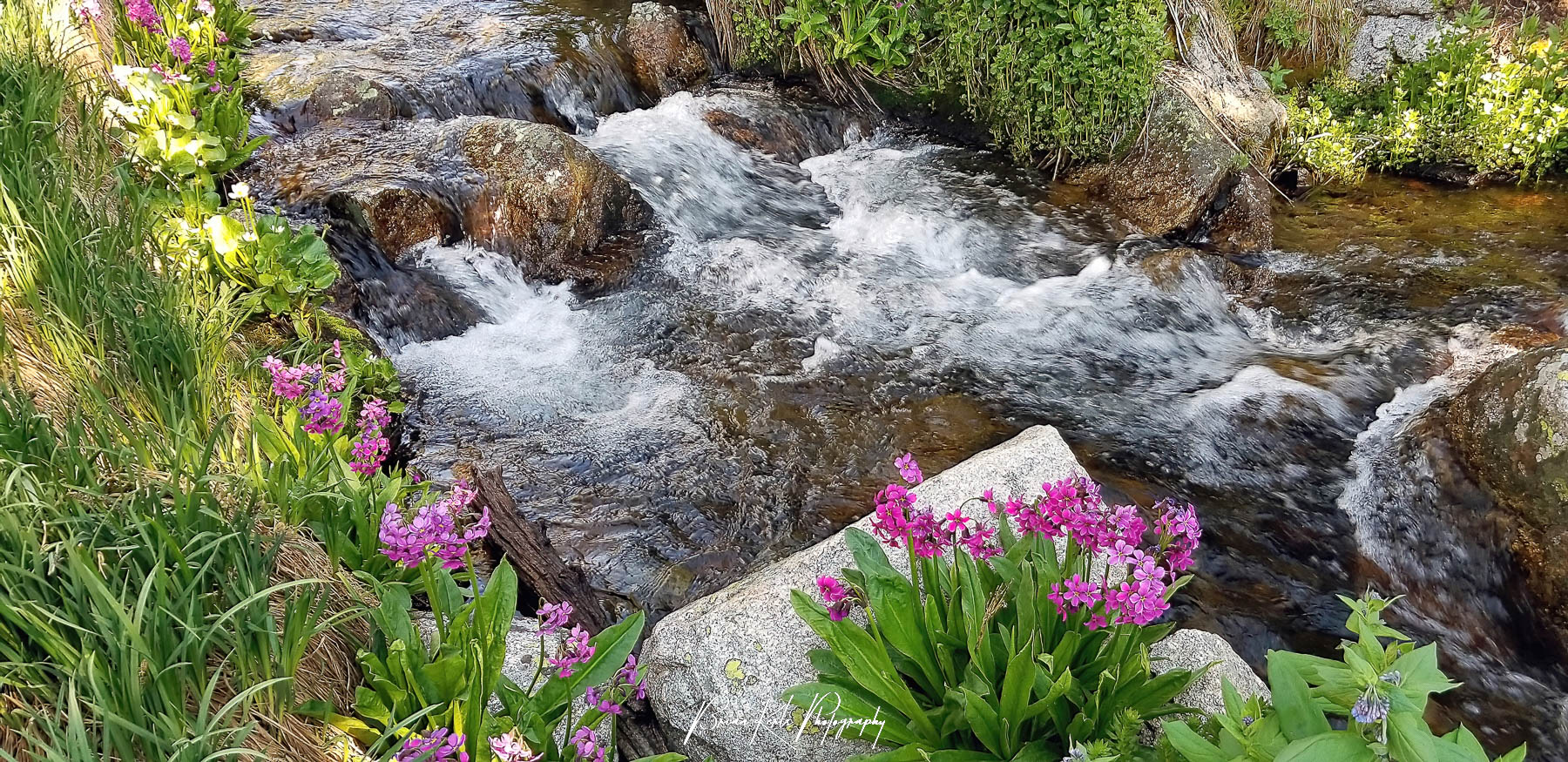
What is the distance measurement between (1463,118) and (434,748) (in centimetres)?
835

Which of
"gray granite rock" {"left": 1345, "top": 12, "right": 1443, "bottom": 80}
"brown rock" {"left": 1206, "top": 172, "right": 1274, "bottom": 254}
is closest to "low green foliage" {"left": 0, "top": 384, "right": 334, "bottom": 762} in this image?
"brown rock" {"left": 1206, "top": 172, "right": 1274, "bottom": 254}

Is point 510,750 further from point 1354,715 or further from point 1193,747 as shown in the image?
point 1354,715

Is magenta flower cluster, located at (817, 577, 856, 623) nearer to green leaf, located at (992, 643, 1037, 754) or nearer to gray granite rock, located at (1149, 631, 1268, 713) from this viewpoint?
green leaf, located at (992, 643, 1037, 754)

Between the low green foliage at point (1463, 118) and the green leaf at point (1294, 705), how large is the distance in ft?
21.6

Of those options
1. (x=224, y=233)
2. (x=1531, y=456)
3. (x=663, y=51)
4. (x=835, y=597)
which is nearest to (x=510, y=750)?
(x=835, y=597)

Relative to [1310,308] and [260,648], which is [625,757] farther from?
[1310,308]

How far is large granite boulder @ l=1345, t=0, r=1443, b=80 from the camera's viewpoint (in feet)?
26.3

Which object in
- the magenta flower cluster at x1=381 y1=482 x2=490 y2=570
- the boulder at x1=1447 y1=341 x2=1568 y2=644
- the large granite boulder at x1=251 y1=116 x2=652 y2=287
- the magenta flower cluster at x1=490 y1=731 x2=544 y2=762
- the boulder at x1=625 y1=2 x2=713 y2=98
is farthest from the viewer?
the boulder at x1=625 y1=2 x2=713 y2=98

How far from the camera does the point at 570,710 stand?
7.13 ft

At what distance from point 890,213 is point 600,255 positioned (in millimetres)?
2159

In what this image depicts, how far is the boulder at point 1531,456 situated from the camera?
12.3 feet

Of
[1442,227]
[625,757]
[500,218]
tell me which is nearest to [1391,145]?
[1442,227]

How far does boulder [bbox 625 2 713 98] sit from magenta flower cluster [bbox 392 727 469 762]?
22.7ft

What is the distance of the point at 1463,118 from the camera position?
7121mm
